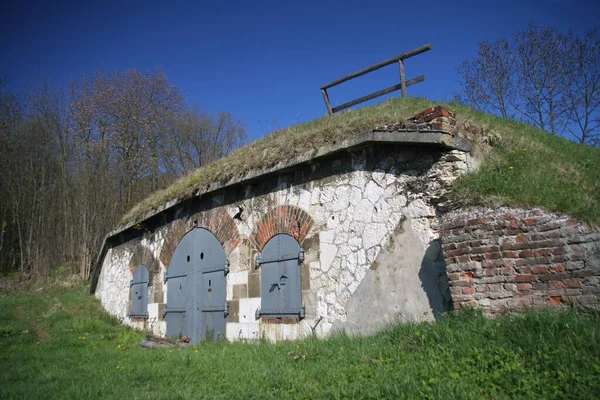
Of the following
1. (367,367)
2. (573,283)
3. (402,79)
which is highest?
(402,79)

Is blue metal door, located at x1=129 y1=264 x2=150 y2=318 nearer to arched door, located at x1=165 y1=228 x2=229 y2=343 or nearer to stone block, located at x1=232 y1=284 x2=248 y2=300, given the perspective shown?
arched door, located at x1=165 y1=228 x2=229 y2=343

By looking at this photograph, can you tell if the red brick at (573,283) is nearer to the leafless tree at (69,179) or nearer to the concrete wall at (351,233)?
the concrete wall at (351,233)

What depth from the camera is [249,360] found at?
558 cm

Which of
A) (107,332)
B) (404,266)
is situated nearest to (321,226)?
(404,266)

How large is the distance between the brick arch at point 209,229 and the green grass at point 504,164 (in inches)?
23.3

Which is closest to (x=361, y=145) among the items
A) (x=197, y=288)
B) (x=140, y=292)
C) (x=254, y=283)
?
(x=254, y=283)

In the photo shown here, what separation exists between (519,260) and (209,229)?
5.94 meters

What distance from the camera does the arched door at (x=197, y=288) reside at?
8.44 m

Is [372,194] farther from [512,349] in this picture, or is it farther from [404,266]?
[512,349]

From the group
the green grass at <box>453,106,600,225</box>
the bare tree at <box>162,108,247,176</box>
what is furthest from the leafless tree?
the green grass at <box>453,106,600,225</box>

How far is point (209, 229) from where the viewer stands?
8.98 meters

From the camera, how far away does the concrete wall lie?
18.7ft

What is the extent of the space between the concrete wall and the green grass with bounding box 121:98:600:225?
0.33m

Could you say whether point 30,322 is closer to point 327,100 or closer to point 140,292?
point 140,292
